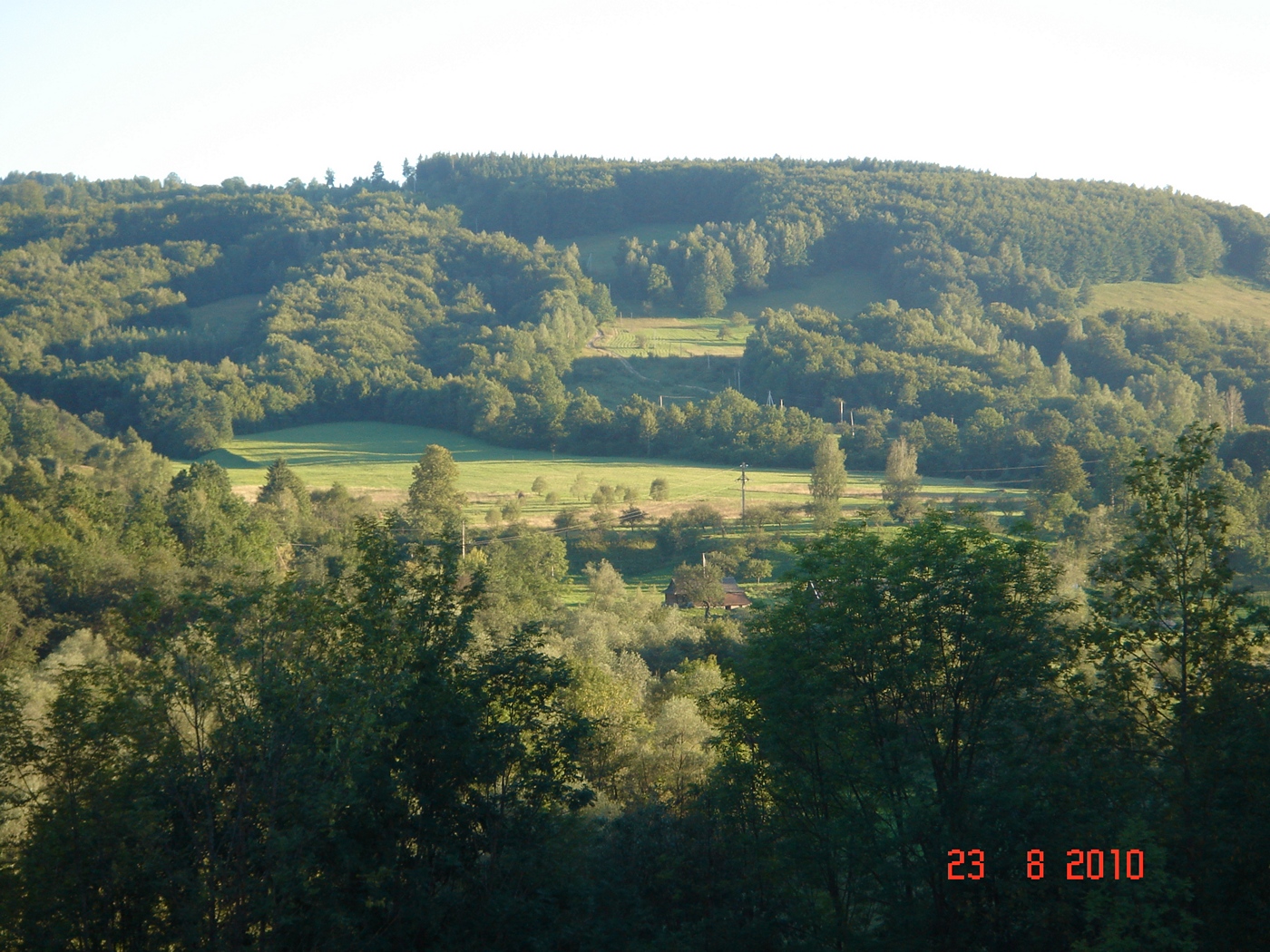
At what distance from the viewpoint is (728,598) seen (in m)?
59.6

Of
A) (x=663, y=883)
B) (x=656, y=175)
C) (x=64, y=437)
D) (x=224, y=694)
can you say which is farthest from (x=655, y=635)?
(x=656, y=175)

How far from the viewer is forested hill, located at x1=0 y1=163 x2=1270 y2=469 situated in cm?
10694

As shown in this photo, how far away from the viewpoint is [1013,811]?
50.0 feet

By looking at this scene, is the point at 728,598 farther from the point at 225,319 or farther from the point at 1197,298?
the point at 225,319

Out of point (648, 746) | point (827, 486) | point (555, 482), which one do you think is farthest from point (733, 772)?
point (555, 482)

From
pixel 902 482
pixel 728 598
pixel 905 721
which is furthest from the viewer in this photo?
pixel 902 482

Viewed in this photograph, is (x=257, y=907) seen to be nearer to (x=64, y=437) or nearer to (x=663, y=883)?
(x=663, y=883)

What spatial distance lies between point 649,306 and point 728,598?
102310 millimetres

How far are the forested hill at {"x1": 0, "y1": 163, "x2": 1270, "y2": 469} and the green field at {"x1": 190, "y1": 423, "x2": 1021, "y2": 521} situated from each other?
→ 5465 mm

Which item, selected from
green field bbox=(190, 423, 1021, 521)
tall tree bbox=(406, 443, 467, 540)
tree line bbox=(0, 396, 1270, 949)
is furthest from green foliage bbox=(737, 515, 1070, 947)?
green field bbox=(190, 423, 1021, 521)

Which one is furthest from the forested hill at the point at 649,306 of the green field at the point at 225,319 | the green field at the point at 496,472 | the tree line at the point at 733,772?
the tree line at the point at 733,772

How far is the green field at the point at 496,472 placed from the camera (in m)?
80.6
